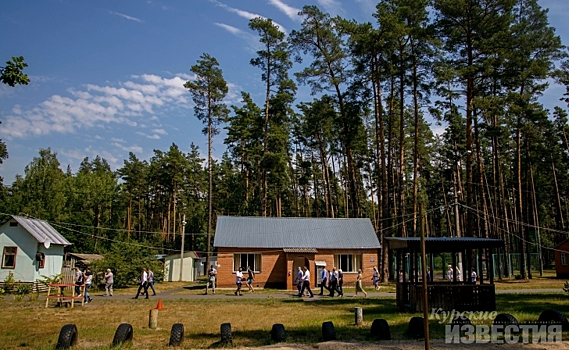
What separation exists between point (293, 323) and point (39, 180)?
48367 mm

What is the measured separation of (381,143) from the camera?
109 ft

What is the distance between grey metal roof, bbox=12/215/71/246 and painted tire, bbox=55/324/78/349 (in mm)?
21727

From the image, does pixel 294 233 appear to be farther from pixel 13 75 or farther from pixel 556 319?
pixel 13 75

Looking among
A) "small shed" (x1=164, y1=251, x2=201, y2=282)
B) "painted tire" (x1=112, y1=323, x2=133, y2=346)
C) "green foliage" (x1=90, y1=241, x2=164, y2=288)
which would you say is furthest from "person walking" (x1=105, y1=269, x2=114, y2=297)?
"small shed" (x1=164, y1=251, x2=201, y2=282)

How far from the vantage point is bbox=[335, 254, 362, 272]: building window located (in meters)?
32.5

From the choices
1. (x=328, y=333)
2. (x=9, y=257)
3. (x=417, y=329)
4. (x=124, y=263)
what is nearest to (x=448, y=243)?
(x=417, y=329)

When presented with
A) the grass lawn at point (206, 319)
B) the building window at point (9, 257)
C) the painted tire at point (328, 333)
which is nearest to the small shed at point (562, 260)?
the grass lawn at point (206, 319)

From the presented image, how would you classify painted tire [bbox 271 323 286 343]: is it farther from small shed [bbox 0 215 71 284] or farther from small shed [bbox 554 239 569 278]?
small shed [bbox 554 239 569 278]

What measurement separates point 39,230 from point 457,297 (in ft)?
87.5

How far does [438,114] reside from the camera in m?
31.8

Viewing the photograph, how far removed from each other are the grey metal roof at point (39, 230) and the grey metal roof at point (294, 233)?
35.5ft

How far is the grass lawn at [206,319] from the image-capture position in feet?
36.7

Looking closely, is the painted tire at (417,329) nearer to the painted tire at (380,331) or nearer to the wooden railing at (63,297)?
the painted tire at (380,331)

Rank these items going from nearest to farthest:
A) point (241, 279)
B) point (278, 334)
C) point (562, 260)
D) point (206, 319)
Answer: point (278, 334) < point (206, 319) < point (241, 279) < point (562, 260)
